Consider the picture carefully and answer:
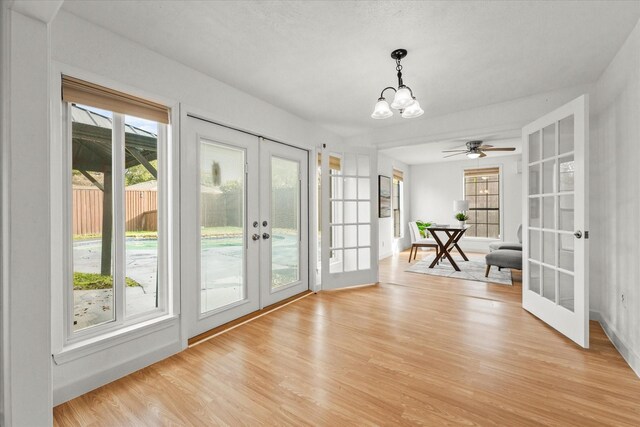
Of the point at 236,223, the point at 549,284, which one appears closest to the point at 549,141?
the point at 549,284

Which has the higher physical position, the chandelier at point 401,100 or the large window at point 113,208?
the chandelier at point 401,100

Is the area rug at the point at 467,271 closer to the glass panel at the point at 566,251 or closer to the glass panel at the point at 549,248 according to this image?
the glass panel at the point at 549,248

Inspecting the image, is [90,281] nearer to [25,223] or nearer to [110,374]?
[110,374]

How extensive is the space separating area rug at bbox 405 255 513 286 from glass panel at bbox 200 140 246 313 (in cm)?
329

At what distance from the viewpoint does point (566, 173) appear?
8.15ft

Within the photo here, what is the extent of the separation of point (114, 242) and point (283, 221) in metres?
1.80

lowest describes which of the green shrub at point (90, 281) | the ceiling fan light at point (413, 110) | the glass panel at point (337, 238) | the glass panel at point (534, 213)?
the green shrub at point (90, 281)

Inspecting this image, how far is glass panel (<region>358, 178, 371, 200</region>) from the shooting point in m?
4.12

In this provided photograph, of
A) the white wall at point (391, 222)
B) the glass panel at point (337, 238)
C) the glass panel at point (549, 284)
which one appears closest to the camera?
the glass panel at point (549, 284)

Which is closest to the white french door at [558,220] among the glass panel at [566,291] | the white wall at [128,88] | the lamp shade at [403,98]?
the glass panel at [566,291]

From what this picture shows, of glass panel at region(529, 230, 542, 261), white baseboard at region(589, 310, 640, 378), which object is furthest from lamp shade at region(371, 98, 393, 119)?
white baseboard at region(589, 310, 640, 378)

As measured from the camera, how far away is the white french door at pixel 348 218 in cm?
388

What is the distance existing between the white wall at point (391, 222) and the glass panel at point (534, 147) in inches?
129

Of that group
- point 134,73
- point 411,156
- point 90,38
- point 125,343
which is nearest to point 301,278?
point 125,343
